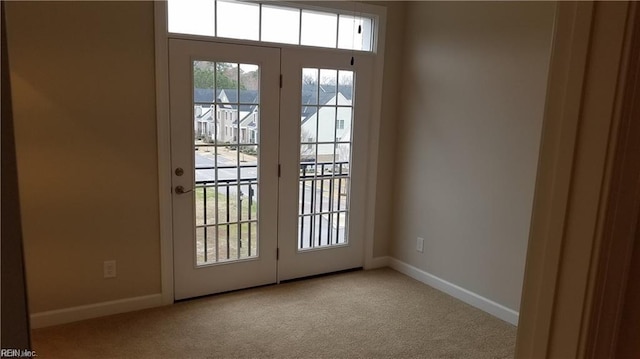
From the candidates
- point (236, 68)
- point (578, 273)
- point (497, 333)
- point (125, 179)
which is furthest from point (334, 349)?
point (578, 273)

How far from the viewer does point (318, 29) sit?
3.68m

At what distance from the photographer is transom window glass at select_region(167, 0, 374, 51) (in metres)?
3.15

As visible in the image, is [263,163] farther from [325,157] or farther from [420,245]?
[420,245]

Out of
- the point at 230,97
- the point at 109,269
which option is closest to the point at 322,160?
the point at 230,97

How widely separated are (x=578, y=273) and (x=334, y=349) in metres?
2.31

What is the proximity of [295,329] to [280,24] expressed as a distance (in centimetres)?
227

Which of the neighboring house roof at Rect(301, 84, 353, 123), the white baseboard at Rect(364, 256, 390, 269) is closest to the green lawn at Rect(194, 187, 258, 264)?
the neighboring house roof at Rect(301, 84, 353, 123)

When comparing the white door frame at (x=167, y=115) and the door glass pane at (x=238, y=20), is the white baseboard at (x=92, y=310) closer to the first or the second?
the white door frame at (x=167, y=115)

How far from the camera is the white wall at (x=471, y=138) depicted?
121 inches

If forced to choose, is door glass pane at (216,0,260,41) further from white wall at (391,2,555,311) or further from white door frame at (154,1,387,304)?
white wall at (391,2,555,311)

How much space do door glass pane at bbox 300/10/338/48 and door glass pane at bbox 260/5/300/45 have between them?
0.06 metres

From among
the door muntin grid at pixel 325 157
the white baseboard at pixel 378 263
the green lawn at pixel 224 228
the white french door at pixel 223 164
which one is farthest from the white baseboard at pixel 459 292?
the green lawn at pixel 224 228

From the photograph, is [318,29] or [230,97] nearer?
[230,97]

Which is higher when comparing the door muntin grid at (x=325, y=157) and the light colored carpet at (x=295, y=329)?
the door muntin grid at (x=325, y=157)
